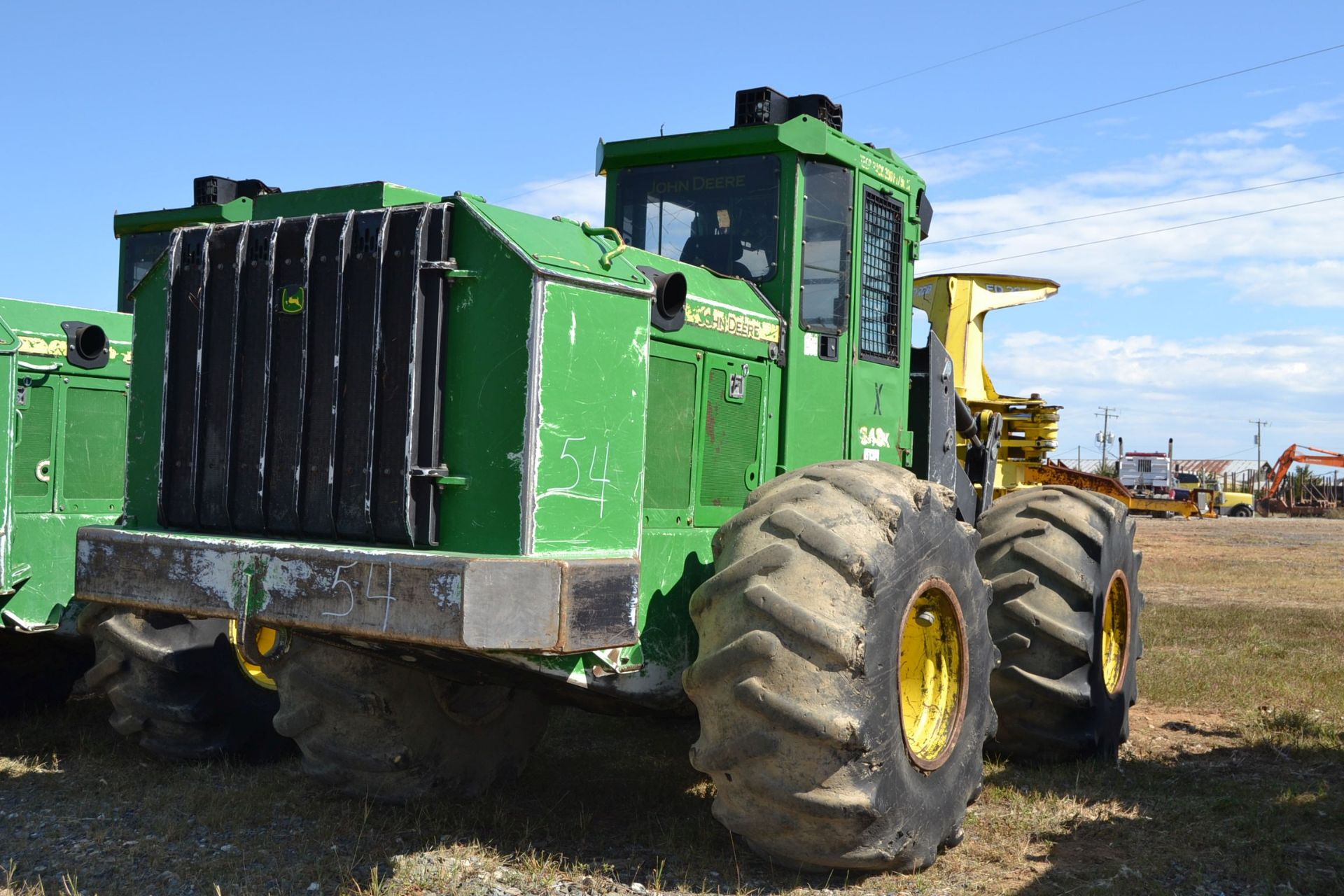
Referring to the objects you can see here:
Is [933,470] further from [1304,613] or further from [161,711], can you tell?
[1304,613]

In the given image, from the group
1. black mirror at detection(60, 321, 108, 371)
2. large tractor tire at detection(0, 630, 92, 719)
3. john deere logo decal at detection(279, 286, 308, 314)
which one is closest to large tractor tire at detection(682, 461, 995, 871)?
john deere logo decal at detection(279, 286, 308, 314)

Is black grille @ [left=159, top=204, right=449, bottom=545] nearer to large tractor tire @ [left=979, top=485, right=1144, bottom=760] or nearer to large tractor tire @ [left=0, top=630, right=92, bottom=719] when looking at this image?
large tractor tire @ [left=979, top=485, right=1144, bottom=760]

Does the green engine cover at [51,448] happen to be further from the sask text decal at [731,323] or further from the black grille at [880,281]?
the black grille at [880,281]

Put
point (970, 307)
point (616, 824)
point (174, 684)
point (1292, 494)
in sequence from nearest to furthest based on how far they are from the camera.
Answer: point (616, 824), point (174, 684), point (970, 307), point (1292, 494)

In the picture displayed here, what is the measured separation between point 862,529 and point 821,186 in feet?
6.97

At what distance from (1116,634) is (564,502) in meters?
4.47

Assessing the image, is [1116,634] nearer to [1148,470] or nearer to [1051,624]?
[1051,624]

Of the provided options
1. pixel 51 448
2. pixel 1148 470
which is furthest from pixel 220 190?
pixel 1148 470

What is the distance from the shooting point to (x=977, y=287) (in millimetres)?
10633

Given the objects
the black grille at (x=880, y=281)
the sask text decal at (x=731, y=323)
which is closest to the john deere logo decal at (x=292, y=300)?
the sask text decal at (x=731, y=323)

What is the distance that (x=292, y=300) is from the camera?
4.73 metres

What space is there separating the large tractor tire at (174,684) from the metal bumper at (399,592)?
209 cm

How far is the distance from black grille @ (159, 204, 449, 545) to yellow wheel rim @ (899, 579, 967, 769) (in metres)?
1.96

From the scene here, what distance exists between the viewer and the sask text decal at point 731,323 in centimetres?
520
